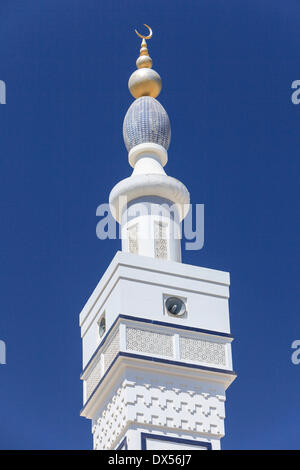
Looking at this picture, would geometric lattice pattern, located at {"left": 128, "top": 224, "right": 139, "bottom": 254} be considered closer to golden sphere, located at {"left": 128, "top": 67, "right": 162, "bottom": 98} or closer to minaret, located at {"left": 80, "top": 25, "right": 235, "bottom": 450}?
minaret, located at {"left": 80, "top": 25, "right": 235, "bottom": 450}

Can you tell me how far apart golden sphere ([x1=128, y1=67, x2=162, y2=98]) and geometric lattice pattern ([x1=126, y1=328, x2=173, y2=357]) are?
189 inches

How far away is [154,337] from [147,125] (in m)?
3.95

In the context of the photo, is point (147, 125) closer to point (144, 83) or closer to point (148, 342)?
point (144, 83)

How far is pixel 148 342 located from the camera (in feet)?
58.6

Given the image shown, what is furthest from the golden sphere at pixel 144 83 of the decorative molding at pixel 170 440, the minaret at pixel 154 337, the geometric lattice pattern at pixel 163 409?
the decorative molding at pixel 170 440

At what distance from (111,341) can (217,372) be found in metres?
1.47

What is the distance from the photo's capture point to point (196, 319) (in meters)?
18.3

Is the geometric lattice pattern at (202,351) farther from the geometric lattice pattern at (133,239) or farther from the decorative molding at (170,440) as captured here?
the geometric lattice pattern at (133,239)

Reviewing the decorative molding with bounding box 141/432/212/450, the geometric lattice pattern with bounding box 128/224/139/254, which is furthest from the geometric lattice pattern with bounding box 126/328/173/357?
the geometric lattice pattern with bounding box 128/224/139/254

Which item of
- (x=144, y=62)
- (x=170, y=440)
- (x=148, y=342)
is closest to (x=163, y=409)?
(x=170, y=440)

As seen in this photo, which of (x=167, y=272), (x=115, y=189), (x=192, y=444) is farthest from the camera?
(x=115, y=189)
